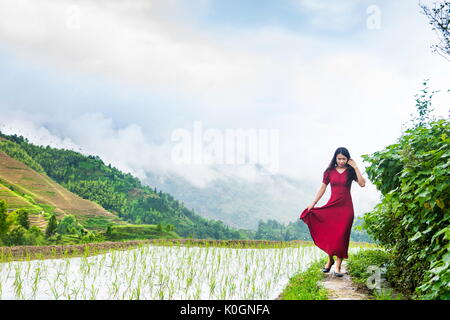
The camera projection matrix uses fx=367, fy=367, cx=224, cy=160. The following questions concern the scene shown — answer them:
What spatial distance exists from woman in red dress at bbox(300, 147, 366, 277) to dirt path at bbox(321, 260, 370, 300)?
0.59 feet

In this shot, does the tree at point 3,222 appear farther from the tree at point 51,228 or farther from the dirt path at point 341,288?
the dirt path at point 341,288

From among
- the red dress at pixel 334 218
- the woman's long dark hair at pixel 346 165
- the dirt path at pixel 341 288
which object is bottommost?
the dirt path at pixel 341 288

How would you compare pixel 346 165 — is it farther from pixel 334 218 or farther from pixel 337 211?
pixel 334 218


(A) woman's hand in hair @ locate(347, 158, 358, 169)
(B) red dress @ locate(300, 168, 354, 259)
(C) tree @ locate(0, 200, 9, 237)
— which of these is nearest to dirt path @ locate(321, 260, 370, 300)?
(B) red dress @ locate(300, 168, 354, 259)

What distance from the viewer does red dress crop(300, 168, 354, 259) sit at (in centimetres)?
585

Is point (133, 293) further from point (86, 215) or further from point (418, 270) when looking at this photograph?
point (86, 215)

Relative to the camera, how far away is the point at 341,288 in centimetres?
536

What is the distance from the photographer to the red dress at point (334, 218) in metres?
5.85

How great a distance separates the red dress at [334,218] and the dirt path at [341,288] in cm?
40

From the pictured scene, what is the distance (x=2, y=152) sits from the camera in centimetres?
1461

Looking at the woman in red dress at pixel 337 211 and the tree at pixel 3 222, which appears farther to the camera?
the tree at pixel 3 222

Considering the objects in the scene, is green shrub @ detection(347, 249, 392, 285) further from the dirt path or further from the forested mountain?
the forested mountain

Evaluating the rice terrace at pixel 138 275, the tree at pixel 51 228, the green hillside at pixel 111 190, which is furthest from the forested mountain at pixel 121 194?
the rice terrace at pixel 138 275
